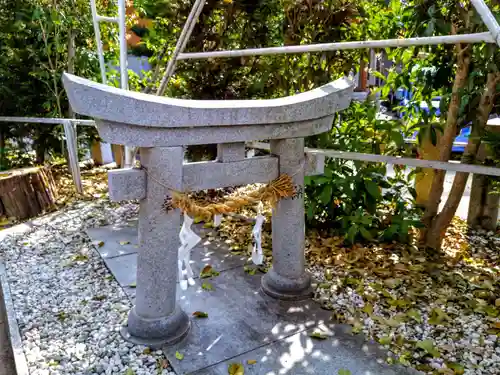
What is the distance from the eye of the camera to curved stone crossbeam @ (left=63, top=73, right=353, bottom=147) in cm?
184

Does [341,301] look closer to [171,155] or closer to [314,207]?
[314,207]

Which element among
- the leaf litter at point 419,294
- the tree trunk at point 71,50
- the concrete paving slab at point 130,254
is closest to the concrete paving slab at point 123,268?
the concrete paving slab at point 130,254

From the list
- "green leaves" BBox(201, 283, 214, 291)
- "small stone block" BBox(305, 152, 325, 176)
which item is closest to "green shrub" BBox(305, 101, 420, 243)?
"small stone block" BBox(305, 152, 325, 176)

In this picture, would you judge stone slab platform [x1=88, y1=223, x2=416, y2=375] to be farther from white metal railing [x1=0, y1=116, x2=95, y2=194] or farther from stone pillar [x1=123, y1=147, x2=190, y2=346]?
white metal railing [x1=0, y1=116, x2=95, y2=194]

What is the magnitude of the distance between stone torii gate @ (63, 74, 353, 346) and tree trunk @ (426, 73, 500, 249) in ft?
3.55

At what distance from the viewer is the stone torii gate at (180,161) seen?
1934 mm

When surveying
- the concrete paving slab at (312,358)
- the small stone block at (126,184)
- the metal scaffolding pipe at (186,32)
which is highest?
the metal scaffolding pipe at (186,32)

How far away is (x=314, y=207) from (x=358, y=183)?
1.42 ft

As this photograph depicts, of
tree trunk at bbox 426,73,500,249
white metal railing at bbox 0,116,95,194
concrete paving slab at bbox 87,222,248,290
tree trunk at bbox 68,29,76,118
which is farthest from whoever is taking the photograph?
tree trunk at bbox 68,29,76,118

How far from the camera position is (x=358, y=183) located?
346cm

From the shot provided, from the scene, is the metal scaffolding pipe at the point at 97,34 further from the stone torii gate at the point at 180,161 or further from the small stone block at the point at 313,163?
the small stone block at the point at 313,163

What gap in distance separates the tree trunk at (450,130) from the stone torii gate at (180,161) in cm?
97

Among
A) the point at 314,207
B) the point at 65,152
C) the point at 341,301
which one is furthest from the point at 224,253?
the point at 65,152

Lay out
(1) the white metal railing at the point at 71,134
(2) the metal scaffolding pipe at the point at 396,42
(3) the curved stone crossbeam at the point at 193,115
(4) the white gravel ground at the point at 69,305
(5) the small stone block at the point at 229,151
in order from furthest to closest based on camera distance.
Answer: (1) the white metal railing at the point at 71,134 → (5) the small stone block at the point at 229,151 → (4) the white gravel ground at the point at 69,305 → (3) the curved stone crossbeam at the point at 193,115 → (2) the metal scaffolding pipe at the point at 396,42
